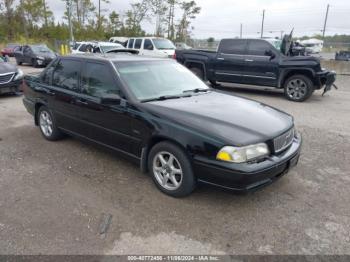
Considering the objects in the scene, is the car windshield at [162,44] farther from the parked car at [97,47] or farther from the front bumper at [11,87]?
the front bumper at [11,87]

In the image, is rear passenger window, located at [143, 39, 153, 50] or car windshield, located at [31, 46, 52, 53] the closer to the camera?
rear passenger window, located at [143, 39, 153, 50]

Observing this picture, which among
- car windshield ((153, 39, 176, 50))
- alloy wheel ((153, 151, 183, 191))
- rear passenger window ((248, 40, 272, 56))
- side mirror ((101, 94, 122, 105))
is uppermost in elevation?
car windshield ((153, 39, 176, 50))

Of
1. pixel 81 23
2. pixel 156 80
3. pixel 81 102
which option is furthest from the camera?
pixel 81 23

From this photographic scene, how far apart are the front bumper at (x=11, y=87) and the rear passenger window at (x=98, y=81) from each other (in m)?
6.07

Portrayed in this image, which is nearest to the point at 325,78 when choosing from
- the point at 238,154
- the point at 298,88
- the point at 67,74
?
the point at 298,88

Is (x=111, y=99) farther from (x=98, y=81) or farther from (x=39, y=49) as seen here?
(x=39, y=49)

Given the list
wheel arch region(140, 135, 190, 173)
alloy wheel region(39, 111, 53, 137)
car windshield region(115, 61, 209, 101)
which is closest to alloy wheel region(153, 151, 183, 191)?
wheel arch region(140, 135, 190, 173)

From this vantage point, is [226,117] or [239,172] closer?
[239,172]

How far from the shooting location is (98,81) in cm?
410

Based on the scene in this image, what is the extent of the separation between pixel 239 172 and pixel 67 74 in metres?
3.24

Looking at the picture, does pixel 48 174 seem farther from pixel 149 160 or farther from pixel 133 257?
pixel 133 257

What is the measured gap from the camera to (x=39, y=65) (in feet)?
62.3

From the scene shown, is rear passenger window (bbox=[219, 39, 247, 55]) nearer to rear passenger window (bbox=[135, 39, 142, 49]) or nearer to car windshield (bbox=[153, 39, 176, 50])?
car windshield (bbox=[153, 39, 176, 50])

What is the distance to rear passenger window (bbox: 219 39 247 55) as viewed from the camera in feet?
33.1
